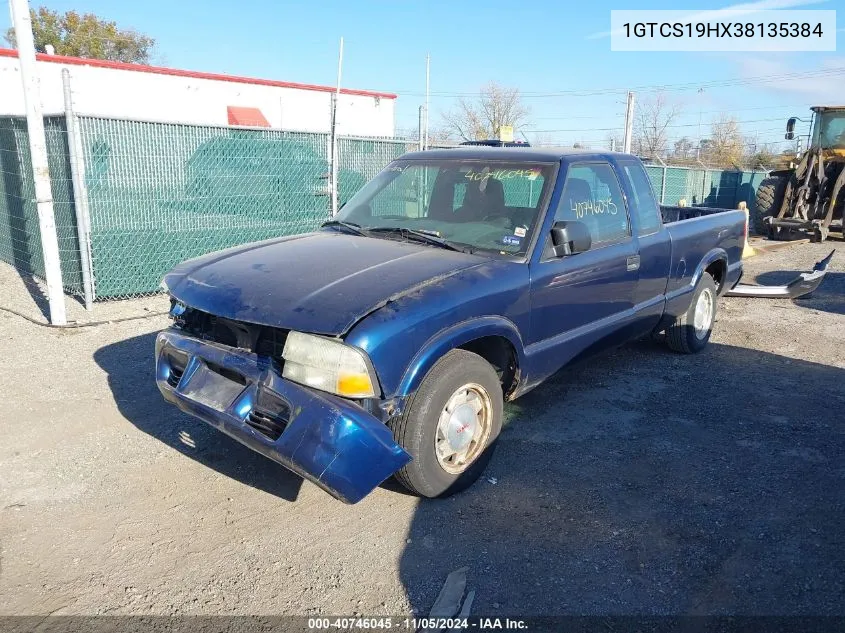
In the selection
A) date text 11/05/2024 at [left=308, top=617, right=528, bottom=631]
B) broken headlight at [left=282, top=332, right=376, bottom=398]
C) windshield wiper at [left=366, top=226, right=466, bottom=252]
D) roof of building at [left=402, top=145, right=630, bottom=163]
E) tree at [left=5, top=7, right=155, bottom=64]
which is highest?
tree at [left=5, top=7, right=155, bottom=64]

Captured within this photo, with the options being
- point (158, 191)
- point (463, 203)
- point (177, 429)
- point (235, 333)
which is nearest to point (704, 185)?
point (158, 191)

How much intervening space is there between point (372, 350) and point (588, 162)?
98.2 inches

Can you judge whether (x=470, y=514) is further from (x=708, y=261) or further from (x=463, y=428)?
(x=708, y=261)

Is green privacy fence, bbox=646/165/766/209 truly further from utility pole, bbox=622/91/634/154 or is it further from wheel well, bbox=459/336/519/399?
wheel well, bbox=459/336/519/399

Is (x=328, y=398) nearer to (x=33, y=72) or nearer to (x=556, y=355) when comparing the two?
(x=556, y=355)

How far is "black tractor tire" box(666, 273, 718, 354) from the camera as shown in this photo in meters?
6.02

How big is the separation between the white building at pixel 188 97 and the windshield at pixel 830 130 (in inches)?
467

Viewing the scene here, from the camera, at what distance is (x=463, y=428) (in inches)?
142

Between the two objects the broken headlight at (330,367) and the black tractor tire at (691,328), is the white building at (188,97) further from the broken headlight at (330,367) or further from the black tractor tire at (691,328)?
the broken headlight at (330,367)

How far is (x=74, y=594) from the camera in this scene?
2.82 metres

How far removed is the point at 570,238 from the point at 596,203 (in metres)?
0.76

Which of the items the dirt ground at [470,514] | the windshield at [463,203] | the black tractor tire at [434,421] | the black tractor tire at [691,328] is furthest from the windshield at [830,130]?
the black tractor tire at [434,421]

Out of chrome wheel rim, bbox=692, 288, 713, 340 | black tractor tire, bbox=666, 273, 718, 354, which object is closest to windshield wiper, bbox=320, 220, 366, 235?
black tractor tire, bbox=666, 273, 718, 354

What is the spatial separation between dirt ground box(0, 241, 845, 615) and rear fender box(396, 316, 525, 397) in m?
0.77
